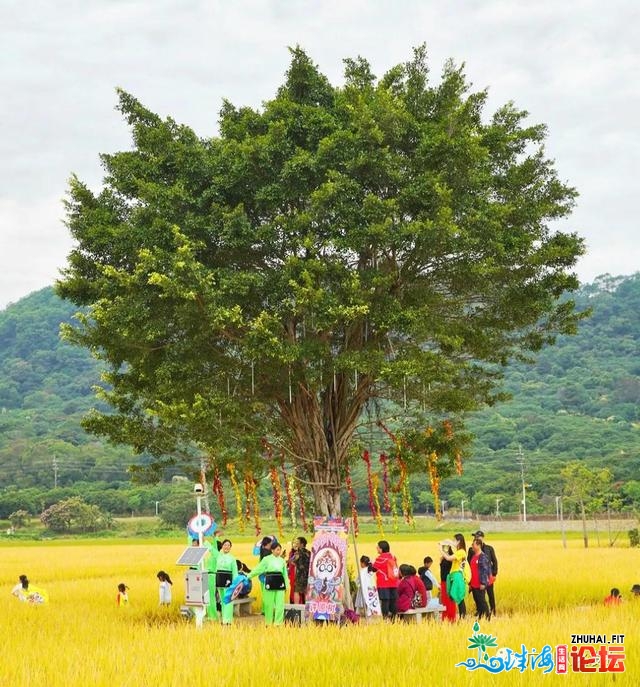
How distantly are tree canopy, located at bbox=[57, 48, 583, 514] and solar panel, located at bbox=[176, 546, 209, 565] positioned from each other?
2.47m

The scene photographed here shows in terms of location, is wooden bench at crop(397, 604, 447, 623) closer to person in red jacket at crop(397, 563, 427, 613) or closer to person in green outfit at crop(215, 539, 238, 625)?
person in red jacket at crop(397, 563, 427, 613)

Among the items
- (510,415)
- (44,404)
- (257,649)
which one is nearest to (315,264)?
(257,649)

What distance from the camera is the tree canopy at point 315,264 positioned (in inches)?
648

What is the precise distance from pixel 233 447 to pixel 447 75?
30.4 feet

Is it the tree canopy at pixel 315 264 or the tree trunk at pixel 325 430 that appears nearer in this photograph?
the tree canopy at pixel 315 264

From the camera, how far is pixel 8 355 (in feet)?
546

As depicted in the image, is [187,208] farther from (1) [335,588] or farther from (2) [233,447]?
(1) [335,588]

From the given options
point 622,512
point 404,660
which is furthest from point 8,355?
point 404,660

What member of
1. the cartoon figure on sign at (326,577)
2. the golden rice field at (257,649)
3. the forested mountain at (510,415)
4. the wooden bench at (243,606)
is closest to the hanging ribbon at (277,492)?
the wooden bench at (243,606)

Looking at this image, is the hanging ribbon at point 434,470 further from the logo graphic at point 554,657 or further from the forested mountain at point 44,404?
the forested mountain at point 44,404

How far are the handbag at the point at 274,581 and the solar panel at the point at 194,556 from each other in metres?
1.27

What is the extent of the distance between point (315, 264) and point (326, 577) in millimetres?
5801

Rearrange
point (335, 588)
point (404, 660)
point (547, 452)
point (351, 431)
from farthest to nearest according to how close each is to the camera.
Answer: point (547, 452) < point (351, 431) < point (335, 588) < point (404, 660)

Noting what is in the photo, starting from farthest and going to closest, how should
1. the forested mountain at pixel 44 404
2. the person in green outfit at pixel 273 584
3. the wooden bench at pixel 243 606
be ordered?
1. the forested mountain at pixel 44 404
2. the wooden bench at pixel 243 606
3. the person in green outfit at pixel 273 584
